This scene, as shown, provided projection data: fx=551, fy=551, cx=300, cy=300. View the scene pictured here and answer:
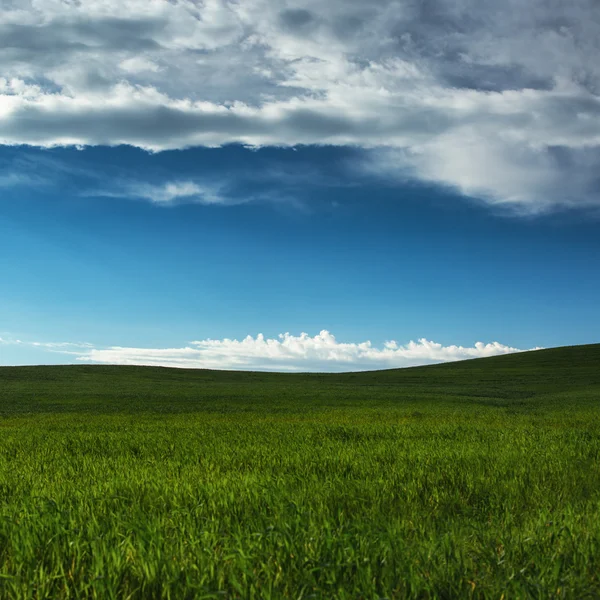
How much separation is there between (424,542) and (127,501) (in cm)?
346

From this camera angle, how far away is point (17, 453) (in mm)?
11531

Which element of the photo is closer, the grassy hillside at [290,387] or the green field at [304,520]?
the green field at [304,520]

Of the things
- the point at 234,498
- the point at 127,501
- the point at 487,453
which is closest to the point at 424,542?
the point at 234,498

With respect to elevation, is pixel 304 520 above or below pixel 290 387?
above

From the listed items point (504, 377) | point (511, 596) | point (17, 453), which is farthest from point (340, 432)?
point (504, 377)

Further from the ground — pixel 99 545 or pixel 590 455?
pixel 99 545

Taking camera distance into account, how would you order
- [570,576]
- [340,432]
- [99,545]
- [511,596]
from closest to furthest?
[511,596] → [570,576] → [99,545] → [340,432]

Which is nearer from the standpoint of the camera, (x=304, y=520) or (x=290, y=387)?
(x=304, y=520)

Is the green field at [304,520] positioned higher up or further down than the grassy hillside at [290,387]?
higher up

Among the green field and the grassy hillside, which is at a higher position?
the green field

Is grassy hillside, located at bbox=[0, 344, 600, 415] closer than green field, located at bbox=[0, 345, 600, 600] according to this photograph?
No

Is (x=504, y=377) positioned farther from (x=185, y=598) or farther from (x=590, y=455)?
(x=185, y=598)

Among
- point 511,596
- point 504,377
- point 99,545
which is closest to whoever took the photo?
point 511,596

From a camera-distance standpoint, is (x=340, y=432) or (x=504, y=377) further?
(x=504, y=377)
